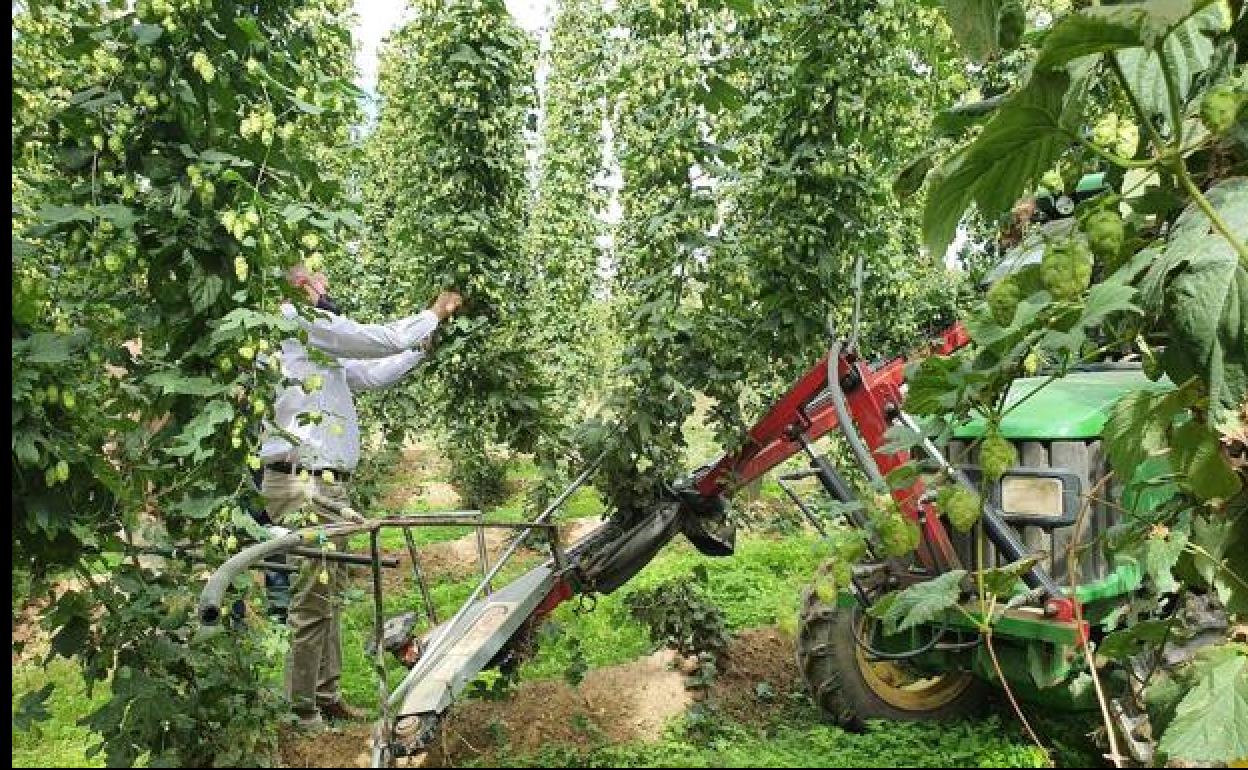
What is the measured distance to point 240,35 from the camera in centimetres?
286

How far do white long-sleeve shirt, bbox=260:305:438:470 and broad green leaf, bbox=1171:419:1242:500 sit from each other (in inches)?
128

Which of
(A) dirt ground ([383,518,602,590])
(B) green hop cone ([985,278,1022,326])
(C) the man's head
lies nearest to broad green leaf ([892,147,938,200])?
(B) green hop cone ([985,278,1022,326])

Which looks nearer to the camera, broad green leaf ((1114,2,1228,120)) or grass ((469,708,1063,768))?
broad green leaf ((1114,2,1228,120))

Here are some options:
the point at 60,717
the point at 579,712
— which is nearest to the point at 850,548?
the point at 579,712

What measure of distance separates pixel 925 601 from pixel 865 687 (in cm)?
282

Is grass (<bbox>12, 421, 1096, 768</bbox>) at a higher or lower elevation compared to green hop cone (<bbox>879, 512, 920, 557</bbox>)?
lower

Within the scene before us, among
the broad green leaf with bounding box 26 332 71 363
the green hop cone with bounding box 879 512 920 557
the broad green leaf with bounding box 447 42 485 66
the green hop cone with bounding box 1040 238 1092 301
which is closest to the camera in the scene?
the green hop cone with bounding box 1040 238 1092 301

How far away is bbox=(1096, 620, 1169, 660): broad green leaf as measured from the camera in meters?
1.69

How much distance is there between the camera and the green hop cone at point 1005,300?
1.41 meters

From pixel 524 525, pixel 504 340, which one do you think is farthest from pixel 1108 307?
pixel 504 340

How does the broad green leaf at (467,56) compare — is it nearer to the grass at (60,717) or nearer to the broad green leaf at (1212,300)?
the grass at (60,717)

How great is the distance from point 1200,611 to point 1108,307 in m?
2.93

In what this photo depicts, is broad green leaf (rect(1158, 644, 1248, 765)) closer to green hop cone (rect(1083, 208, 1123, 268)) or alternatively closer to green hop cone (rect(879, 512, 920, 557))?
green hop cone (rect(879, 512, 920, 557))

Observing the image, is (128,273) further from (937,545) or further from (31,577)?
(937,545)
